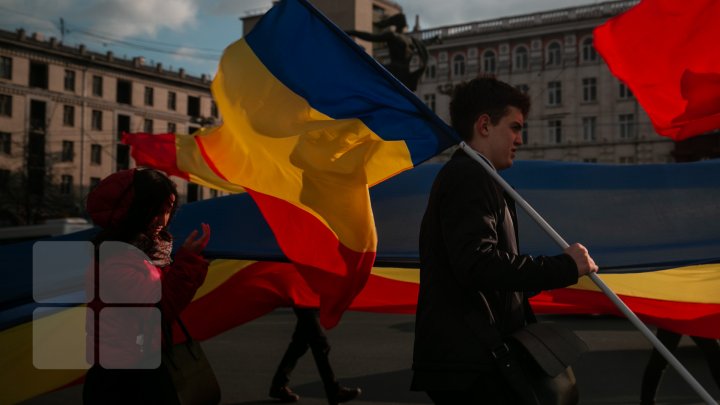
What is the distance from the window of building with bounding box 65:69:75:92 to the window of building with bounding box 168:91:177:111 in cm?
919

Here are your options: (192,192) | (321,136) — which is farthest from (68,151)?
(321,136)

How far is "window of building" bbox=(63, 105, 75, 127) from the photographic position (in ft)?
200

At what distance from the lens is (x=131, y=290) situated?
9.39 ft

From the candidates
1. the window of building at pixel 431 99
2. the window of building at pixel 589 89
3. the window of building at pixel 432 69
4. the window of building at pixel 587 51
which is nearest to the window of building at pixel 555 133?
the window of building at pixel 589 89

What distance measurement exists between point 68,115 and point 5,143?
5980mm

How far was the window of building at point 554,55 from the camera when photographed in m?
55.1

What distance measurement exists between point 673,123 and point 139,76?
2582 inches

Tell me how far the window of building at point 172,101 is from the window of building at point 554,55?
108ft

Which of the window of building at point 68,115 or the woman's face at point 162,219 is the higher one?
the window of building at point 68,115
